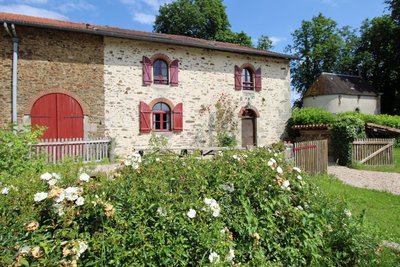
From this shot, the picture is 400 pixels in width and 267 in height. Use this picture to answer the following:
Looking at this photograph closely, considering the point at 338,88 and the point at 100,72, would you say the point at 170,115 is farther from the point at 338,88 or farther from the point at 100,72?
the point at 338,88

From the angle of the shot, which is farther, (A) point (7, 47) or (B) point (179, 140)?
(B) point (179, 140)

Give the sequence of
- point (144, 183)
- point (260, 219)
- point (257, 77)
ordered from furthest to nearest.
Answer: point (257, 77), point (260, 219), point (144, 183)

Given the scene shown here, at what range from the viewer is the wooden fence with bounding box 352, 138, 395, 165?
12055mm

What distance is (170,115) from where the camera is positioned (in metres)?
13.7

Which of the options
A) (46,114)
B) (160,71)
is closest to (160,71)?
(160,71)

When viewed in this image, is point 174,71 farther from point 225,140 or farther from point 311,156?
point 311,156

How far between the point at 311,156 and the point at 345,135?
13.0 feet

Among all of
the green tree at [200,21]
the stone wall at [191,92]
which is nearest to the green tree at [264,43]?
the green tree at [200,21]

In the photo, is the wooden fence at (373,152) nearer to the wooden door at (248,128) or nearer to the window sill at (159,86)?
the wooden door at (248,128)

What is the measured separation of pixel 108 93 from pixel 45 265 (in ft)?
37.2

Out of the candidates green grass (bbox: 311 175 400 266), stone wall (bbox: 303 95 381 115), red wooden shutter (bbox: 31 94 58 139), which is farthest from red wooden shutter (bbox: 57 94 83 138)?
stone wall (bbox: 303 95 381 115)

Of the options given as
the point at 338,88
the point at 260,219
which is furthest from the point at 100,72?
the point at 338,88

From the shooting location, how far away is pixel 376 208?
584cm

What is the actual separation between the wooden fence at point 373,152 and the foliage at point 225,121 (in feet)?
17.9
